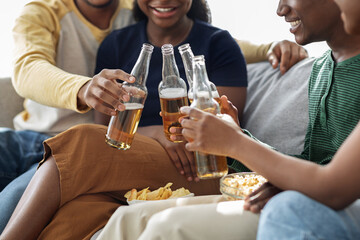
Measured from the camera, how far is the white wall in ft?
9.93

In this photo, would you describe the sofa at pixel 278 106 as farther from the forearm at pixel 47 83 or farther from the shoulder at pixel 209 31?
the forearm at pixel 47 83

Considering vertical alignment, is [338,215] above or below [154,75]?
above

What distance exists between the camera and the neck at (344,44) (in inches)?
53.5

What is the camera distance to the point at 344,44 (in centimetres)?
138

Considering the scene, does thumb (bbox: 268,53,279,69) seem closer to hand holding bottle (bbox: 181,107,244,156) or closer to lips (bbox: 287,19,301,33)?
lips (bbox: 287,19,301,33)

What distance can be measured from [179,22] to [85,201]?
0.92 m

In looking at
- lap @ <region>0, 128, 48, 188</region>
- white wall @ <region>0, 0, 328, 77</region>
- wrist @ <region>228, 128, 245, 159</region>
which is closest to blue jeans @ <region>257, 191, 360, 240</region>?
wrist @ <region>228, 128, 245, 159</region>

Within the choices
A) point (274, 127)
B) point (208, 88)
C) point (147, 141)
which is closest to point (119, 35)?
point (147, 141)

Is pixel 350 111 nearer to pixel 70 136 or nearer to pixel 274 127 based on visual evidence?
pixel 274 127

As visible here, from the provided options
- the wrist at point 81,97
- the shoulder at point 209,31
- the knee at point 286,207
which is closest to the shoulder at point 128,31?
the shoulder at point 209,31

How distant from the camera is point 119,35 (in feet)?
6.77

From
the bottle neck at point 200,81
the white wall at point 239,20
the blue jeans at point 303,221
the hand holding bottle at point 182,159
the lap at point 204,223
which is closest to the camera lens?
the blue jeans at point 303,221

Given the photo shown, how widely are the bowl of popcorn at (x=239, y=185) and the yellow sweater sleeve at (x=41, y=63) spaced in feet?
2.22

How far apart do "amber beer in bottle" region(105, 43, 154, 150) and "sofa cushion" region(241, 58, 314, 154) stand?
0.66 metres
